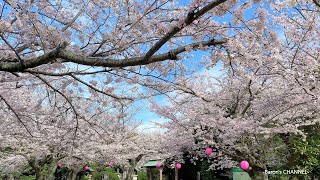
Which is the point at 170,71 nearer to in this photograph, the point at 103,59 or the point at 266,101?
the point at 103,59

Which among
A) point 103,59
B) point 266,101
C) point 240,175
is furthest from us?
point 240,175

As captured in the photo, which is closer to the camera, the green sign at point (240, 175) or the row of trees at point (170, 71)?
the row of trees at point (170, 71)

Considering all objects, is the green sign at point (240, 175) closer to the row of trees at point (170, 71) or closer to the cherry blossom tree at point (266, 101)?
the row of trees at point (170, 71)

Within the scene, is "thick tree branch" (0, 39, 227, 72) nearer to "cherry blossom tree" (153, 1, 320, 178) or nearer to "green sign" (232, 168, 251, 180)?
"cherry blossom tree" (153, 1, 320, 178)

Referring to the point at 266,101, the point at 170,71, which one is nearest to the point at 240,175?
the point at 266,101

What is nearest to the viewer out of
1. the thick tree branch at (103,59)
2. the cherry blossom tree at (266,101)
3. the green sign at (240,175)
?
the thick tree branch at (103,59)

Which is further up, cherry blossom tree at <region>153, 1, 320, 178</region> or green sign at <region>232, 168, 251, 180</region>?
cherry blossom tree at <region>153, 1, 320, 178</region>

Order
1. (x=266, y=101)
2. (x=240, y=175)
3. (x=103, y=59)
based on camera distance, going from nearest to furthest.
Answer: (x=103, y=59) < (x=266, y=101) < (x=240, y=175)

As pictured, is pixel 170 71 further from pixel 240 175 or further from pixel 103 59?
pixel 240 175

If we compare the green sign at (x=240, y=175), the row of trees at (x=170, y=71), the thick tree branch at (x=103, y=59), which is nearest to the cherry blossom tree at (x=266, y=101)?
the row of trees at (x=170, y=71)

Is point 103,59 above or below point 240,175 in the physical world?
above

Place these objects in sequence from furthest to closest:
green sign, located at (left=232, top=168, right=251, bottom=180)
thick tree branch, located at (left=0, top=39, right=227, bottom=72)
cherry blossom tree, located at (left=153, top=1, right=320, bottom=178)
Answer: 1. green sign, located at (left=232, top=168, right=251, bottom=180)
2. cherry blossom tree, located at (left=153, top=1, right=320, bottom=178)
3. thick tree branch, located at (left=0, top=39, right=227, bottom=72)

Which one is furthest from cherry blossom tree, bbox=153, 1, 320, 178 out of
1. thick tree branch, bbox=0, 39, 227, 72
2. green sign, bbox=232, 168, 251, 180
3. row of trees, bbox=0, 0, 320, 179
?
green sign, bbox=232, 168, 251, 180

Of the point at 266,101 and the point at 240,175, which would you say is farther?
the point at 240,175
